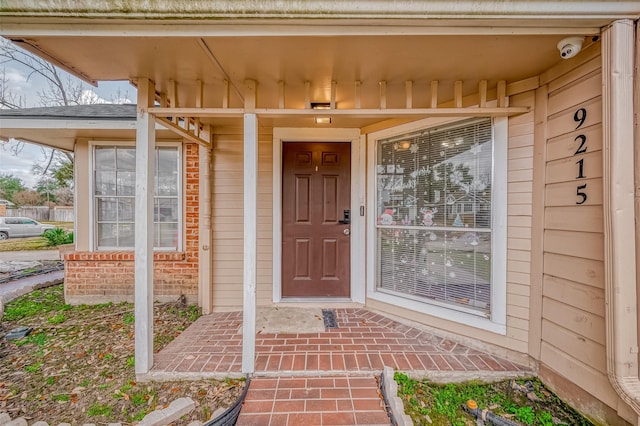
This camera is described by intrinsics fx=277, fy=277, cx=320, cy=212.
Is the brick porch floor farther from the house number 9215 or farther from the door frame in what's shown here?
the house number 9215

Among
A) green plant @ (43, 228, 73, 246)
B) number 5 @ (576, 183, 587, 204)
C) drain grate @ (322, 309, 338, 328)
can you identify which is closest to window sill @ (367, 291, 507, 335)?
drain grate @ (322, 309, 338, 328)

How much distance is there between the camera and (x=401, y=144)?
3037 mm

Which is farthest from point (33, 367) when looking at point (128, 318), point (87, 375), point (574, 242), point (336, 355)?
point (574, 242)

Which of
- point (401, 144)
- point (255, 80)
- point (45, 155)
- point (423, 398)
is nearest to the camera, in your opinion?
point (423, 398)

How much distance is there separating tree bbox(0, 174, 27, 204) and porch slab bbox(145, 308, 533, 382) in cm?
2077

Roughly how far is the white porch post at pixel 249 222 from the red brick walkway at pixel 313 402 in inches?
9.3

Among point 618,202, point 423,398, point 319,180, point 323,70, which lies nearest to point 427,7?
point 323,70

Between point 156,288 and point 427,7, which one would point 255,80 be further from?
point 156,288

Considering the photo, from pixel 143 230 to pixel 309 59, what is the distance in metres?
1.77

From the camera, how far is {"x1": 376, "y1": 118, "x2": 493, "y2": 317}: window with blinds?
2498mm

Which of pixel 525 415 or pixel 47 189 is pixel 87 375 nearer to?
pixel 525 415

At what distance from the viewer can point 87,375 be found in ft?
7.36

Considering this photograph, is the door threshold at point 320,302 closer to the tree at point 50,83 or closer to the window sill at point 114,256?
the window sill at point 114,256

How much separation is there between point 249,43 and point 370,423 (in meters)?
2.43
